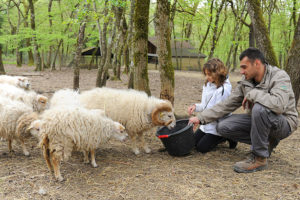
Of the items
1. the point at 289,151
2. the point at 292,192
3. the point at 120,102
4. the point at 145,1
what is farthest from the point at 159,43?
the point at 292,192

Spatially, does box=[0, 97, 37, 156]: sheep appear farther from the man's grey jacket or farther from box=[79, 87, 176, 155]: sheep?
the man's grey jacket

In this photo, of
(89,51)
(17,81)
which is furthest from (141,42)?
(89,51)

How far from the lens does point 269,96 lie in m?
3.28

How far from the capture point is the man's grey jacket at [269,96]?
10.7ft

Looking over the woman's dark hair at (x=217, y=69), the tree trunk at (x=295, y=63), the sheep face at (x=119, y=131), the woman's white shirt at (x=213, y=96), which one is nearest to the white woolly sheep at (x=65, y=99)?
the sheep face at (x=119, y=131)

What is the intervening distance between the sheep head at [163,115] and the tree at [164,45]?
46.1 inches

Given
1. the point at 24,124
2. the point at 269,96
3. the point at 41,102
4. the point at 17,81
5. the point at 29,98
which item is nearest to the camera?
the point at 269,96

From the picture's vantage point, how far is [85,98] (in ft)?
15.5

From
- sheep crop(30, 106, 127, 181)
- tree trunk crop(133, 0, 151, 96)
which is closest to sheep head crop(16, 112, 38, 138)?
sheep crop(30, 106, 127, 181)

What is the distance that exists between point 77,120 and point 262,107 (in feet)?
8.47

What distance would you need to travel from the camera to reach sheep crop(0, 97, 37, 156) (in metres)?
3.88

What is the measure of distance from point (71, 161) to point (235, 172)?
257 centimetres

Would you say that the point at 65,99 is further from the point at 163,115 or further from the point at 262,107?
the point at 262,107

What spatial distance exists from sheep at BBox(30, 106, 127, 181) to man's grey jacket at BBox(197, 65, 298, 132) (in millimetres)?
1712
